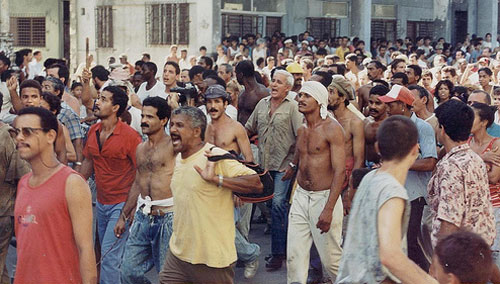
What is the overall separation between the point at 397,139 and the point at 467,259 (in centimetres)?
74

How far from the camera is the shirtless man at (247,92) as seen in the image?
1075 centimetres

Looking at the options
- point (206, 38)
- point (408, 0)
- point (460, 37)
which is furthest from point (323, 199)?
point (460, 37)

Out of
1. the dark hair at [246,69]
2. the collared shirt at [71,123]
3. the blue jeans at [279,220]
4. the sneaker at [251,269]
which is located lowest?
the sneaker at [251,269]

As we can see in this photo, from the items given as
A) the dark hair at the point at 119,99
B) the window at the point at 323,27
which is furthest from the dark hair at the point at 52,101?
the window at the point at 323,27

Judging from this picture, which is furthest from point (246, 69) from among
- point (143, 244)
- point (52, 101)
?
point (143, 244)

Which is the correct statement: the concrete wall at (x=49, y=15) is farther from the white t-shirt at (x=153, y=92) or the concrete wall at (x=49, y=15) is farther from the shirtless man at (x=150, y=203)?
A: the shirtless man at (x=150, y=203)

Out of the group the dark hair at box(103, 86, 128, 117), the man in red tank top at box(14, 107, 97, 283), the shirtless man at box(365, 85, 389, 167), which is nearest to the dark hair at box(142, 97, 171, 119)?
the dark hair at box(103, 86, 128, 117)

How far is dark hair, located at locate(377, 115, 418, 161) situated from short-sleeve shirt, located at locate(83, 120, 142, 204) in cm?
351

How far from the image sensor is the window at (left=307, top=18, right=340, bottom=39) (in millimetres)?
29475

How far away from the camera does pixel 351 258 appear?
15.0ft

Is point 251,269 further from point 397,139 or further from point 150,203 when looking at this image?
point 397,139

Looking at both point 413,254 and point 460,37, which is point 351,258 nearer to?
point 413,254

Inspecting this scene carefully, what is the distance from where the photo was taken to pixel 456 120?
19.8ft

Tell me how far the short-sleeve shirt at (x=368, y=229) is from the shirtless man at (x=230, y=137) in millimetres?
3673
